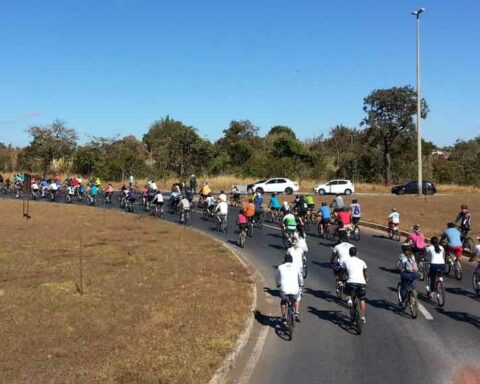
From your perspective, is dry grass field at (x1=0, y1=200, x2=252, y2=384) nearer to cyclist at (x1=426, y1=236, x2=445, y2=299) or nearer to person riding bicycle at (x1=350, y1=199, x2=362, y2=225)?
cyclist at (x1=426, y1=236, x2=445, y2=299)

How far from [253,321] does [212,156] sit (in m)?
50.9

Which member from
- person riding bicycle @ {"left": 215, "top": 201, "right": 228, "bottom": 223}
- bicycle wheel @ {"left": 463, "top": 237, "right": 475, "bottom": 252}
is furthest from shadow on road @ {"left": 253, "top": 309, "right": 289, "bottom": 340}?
person riding bicycle @ {"left": 215, "top": 201, "right": 228, "bottom": 223}

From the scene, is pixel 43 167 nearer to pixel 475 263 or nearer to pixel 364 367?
pixel 475 263

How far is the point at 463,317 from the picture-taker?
1288cm

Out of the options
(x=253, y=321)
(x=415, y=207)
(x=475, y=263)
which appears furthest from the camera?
(x=415, y=207)

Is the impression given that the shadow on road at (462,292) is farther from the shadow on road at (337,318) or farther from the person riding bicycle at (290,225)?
the person riding bicycle at (290,225)

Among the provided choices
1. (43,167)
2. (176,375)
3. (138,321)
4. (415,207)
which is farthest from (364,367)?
(43,167)

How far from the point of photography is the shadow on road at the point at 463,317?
12.5 meters

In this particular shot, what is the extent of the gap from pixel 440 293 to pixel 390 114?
46.4 metres

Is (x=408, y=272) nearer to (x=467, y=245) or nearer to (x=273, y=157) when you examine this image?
(x=467, y=245)

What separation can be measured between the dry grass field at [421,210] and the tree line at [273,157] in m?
14.7

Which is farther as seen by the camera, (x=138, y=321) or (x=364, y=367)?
(x=138, y=321)

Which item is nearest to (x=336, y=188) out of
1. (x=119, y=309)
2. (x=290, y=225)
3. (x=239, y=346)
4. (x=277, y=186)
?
(x=277, y=186)

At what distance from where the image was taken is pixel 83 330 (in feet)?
36.6
